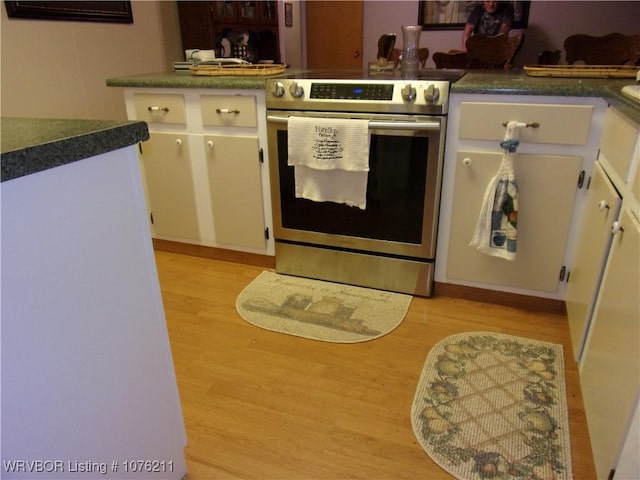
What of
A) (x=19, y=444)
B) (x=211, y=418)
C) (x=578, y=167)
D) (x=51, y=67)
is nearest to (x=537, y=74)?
(x=578, y=167)

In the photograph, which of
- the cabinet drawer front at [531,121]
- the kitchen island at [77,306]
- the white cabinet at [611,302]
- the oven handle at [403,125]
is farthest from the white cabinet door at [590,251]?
the kitchen island at [77,306]

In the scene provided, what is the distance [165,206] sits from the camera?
2451mm

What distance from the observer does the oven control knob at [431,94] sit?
1.75 m

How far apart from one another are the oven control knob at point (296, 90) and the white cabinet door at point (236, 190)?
11.5 inches

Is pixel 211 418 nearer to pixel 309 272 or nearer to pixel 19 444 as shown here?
pixel 19 444

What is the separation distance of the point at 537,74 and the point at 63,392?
199 centimetres

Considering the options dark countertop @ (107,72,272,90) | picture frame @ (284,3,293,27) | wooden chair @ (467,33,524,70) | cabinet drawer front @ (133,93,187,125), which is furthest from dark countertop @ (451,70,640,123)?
picture frame @ (284,3,293,27)

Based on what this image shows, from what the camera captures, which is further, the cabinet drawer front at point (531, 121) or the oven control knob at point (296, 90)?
the oven control knob at point (296, 90)

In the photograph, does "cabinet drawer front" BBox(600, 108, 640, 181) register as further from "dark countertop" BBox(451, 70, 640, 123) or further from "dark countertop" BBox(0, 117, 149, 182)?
"dark countertop" BBox(0, 117, 149, 182)

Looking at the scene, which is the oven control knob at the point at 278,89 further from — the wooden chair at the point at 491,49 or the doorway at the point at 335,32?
the doorway at the point at 335,32

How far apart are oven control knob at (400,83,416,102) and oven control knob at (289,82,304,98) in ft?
1.38

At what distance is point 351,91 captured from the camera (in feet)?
6.17

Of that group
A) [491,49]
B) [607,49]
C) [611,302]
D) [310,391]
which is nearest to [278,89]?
[310,391]

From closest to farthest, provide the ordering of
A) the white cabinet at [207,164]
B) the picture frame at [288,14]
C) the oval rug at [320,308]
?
the oval rug at [320,308]
the white cabinet at [207,164]
the picture frame at [288,14]
